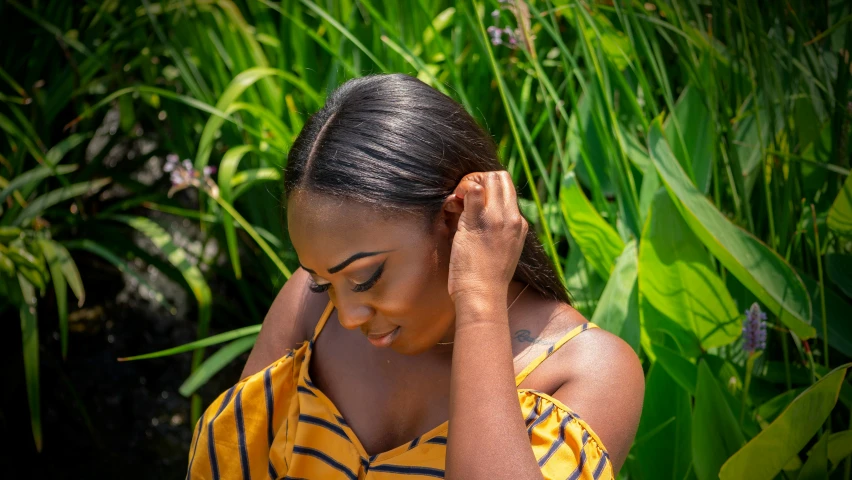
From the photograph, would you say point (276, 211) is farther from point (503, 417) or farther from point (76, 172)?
point (503, 417)

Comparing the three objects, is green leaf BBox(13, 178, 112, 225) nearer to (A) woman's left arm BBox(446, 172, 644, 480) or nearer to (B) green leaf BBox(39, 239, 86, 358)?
(B) green leaf BBox(39, 239, 86, 358)

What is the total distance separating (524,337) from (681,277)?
412 millimetres

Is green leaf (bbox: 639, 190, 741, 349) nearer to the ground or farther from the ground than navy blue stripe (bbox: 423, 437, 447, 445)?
nearer to the ground

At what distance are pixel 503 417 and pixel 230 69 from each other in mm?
1879

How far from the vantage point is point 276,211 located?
7.91ft

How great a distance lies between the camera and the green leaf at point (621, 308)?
1.58m

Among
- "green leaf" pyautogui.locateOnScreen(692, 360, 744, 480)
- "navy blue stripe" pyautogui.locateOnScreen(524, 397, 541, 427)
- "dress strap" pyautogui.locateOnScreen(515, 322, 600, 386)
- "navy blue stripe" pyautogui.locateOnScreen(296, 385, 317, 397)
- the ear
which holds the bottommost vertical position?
"green leaf" pyautogui.locateOnScreen(692, 360, 744, 480)

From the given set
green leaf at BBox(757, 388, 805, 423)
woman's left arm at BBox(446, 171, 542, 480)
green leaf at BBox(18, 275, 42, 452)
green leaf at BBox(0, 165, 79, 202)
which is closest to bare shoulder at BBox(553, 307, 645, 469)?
woman's left arm at BBox(446, 171, 542, 480)

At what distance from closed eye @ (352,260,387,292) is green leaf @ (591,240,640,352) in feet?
1.93

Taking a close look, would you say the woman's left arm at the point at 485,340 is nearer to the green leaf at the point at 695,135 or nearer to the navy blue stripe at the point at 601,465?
the navy blue stripe at the point at 601,465

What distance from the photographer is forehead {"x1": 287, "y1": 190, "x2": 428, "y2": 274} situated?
1.14 m

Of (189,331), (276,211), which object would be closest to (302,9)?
(276,211)

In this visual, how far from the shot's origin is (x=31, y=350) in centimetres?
211

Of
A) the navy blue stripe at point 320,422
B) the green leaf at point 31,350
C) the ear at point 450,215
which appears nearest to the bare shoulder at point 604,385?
the ear at point 450,215
